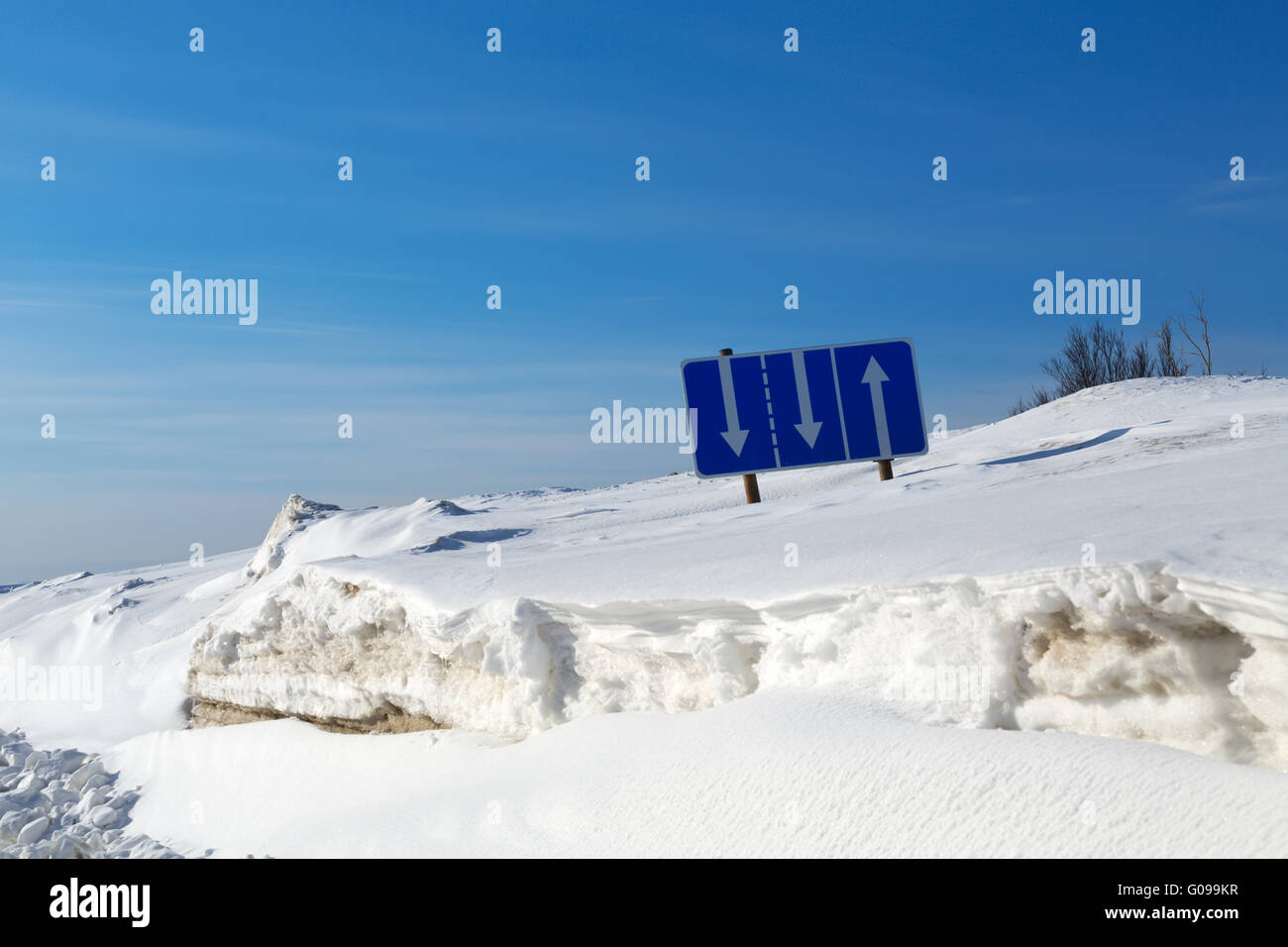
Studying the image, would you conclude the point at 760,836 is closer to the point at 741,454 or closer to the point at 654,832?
the point at 654,832

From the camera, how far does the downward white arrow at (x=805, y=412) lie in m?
6.35

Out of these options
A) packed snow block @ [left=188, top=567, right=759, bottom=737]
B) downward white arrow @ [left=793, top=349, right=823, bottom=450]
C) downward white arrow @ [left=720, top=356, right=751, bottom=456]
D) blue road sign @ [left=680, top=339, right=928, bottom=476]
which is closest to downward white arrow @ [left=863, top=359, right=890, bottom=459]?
blue road sign @ [left=680, top=339, right=928, bottom=476]

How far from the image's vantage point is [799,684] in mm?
2922

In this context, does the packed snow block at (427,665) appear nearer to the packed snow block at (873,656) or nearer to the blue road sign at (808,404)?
the packed snow block at (873,656)

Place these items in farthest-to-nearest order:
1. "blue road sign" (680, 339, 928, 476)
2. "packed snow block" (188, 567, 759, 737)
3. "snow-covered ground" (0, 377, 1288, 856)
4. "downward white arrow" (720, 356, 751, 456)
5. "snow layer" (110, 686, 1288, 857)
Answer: "downward white arrow" (720, 356, 751, 456) < "blue road sign" (680, 339, 928, 476) < "packed snow block" (188, 567, 759, 737) < "snow-covered ground" (0, 377, 1288, 856) < "snow layer" (110, 686, 1288, 857)

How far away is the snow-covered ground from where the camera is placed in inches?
85.4

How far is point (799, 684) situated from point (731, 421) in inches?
148

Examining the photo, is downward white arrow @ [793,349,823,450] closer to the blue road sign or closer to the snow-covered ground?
the blue road sign

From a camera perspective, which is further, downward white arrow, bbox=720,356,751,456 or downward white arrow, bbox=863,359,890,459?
downward white arrow, bbox=720,356,751,456

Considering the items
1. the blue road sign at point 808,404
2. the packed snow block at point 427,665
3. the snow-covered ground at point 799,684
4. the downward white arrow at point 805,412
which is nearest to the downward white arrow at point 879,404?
the blue road sign at point 808,404

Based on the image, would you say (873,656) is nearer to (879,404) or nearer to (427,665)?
(427,665)

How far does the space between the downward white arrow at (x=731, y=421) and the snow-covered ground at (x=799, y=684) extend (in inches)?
36.6

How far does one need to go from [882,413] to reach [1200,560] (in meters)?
4.24

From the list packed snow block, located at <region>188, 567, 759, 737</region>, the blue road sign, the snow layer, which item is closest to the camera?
the snow layer
